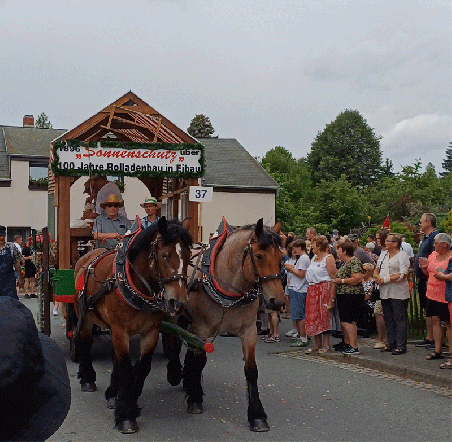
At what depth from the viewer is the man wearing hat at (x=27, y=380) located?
1179 millimetres

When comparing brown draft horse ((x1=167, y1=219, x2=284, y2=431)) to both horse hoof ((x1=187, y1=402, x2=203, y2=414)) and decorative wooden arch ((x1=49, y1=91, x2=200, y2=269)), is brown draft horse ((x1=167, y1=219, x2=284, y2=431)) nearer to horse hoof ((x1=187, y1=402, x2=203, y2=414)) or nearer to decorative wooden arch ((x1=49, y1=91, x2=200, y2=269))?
horse hoof ((x1=187, y1=402, x2=203, y2=414))

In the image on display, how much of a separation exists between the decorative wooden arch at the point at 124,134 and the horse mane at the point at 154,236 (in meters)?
2.44

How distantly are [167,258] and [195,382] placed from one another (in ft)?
4.73

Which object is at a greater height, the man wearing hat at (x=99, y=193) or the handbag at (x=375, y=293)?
the man wearing hat at (x=99, y=193)

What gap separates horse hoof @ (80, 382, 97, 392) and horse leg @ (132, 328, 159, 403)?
122 centimetres

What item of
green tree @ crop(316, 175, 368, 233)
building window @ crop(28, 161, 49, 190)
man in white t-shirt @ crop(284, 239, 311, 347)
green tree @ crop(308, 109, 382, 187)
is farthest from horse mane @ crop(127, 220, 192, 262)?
green tree @ crop(308, 109, 382, 187)

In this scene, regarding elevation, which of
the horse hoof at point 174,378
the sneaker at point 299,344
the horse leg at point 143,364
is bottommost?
the sneaker at point 299,344

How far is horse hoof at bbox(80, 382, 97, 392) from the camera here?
6344mm

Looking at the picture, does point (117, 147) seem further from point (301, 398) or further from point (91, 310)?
point (301, 398)

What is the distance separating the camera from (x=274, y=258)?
5.00 metres

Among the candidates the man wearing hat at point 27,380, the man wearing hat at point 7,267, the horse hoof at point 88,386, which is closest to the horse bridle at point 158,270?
the horse hoof at point 88,386

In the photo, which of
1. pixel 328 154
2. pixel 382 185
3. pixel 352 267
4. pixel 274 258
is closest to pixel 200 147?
pixel 352 267

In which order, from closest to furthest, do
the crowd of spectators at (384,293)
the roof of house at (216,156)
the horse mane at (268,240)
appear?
the horse mane at (268,240)
the crowd of spectators at (384,293)
the roof of house at (216,156)

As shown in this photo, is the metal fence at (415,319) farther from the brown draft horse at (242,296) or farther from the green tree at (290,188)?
the green tree at (290,188)
